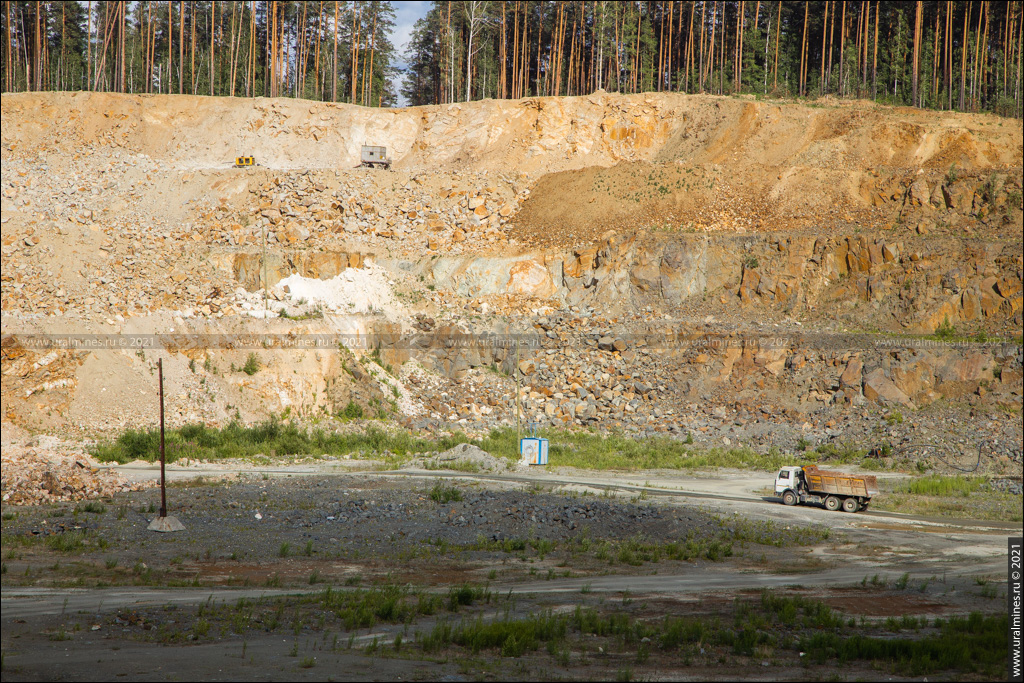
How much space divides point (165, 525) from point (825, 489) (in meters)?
19.4

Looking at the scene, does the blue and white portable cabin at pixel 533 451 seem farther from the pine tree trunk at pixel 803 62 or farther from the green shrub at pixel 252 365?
the pine tree trunk at pixel 803 62

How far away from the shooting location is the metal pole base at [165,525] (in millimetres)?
18545

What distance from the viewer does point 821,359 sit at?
35875 mm

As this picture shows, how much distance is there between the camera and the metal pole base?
60.8 ft

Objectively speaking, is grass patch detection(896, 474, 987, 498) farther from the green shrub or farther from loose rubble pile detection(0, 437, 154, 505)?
the green shrub

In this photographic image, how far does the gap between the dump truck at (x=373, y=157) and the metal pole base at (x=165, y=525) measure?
36664mm

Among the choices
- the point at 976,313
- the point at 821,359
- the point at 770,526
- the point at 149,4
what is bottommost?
the point at 770,526

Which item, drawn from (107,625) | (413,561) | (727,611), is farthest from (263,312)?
(727,611)

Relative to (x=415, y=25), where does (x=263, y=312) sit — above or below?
below

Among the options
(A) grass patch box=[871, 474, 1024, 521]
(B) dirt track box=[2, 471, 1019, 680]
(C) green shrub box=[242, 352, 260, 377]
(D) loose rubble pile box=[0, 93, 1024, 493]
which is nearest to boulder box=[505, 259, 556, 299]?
(D) loose rubble pile box=[0, 93, 1024, 493]

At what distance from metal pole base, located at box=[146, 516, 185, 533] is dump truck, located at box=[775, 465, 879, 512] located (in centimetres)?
1826

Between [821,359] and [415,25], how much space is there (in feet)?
177

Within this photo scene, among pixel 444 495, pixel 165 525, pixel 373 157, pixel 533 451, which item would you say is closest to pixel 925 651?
pixel 444 495

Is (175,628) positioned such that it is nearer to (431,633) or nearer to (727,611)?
(431,633)
